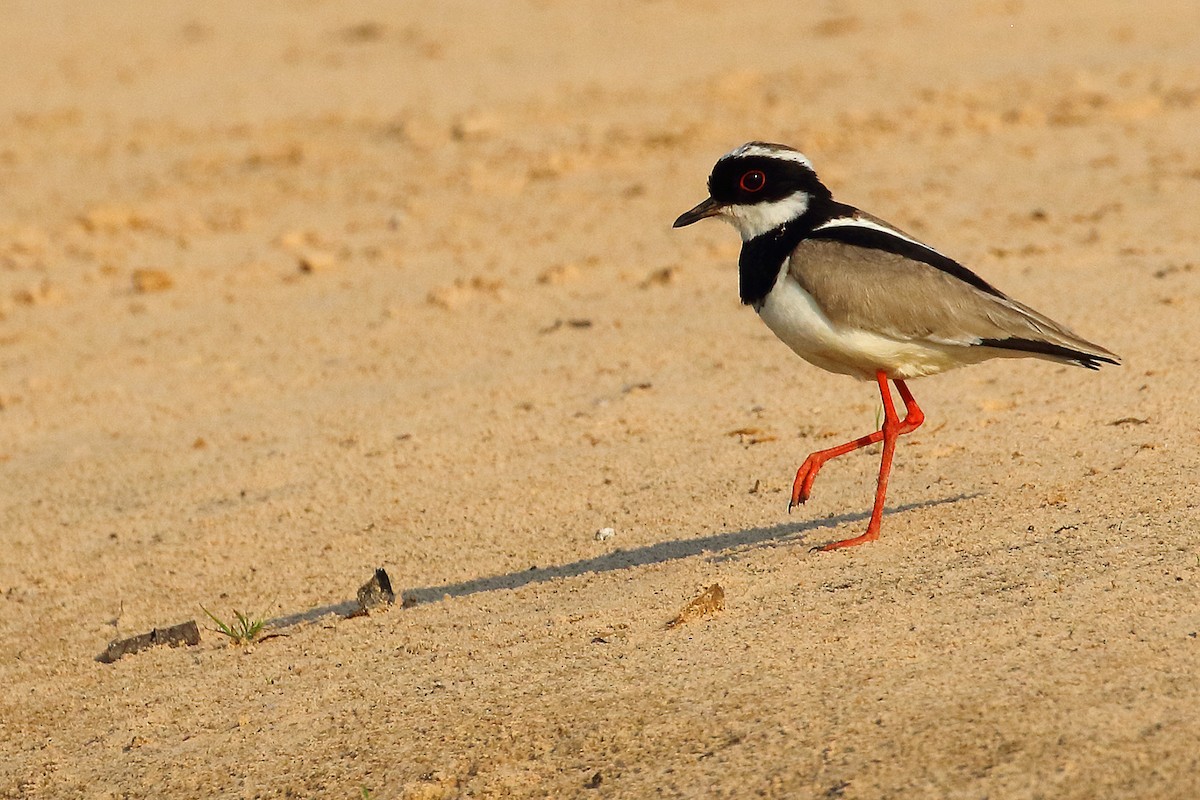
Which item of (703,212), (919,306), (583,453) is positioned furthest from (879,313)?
(583,453)

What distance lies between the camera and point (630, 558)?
6105mm

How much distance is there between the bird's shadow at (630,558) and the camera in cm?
599

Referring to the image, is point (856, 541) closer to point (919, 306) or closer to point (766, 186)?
point (919, 306)

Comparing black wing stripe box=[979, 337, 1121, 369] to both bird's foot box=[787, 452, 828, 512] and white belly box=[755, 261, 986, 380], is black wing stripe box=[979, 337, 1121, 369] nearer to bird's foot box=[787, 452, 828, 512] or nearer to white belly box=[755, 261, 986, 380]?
white belly box=[755, 261, 986, 380]

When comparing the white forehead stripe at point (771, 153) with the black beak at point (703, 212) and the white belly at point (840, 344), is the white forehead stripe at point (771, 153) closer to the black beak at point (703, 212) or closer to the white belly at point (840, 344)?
the black beak at point (703, 212)

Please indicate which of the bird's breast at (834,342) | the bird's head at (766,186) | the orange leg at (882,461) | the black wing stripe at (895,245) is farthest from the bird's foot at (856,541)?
the bird's head at (766,186)

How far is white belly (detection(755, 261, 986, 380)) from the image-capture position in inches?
225

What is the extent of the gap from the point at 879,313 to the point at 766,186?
739mm

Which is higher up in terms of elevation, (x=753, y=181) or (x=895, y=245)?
(x=753, y=181)

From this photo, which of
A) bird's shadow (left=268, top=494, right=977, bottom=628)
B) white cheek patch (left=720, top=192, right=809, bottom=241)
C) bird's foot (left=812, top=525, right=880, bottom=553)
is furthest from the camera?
white cheek patch (left=720, top=192, right=809, bottom=241)

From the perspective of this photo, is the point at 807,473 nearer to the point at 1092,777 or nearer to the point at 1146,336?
the point at 1092,777

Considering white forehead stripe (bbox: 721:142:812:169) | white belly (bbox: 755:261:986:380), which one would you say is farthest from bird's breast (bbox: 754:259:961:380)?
white forehead stripe (bbox: 721:142:812:169)

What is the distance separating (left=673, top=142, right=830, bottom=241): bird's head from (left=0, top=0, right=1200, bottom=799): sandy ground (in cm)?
112

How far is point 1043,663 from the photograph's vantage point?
14.6 ft
